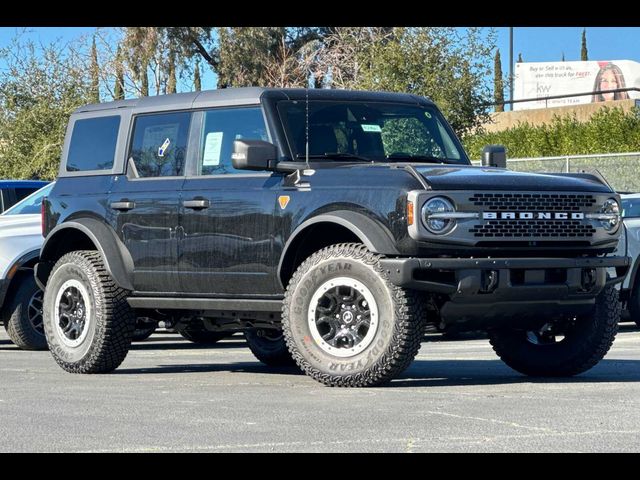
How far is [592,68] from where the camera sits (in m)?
75.8

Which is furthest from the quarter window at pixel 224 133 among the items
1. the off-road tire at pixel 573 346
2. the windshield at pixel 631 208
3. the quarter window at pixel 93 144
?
the windshield at pixel 631 208

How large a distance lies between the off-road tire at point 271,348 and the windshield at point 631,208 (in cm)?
661

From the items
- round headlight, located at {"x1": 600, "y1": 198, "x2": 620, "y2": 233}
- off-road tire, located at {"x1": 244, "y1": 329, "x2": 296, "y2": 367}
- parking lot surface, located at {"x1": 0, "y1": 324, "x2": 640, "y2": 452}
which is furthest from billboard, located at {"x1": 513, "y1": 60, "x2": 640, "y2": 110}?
round headlight, located at {"x1": 600, "y1": 198, "x2": 620, "y2": 233}

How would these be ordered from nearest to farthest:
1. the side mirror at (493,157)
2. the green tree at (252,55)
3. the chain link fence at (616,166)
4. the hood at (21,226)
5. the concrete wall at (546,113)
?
1. the side mirror at (493,157)
2. the hood at (21,226)
3. the chain link fence at (616,166)
4. the concrete wall at (546,113)
5. the green tree at (252,55)

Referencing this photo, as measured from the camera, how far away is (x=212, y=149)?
36.0 ft

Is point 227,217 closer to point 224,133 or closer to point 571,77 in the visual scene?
point 224,133

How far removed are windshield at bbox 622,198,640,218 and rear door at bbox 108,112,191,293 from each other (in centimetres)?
770

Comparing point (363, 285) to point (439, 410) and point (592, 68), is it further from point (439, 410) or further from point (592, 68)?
point (592, 68)

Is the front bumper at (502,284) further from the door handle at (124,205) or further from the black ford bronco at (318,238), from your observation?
the door handle at (124,205)

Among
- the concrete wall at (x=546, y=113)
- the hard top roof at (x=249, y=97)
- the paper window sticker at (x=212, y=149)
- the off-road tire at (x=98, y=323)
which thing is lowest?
the off-road tire at (x=98, y=323)

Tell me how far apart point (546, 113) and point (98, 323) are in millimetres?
35910

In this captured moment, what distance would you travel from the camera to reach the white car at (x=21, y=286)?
582 inches

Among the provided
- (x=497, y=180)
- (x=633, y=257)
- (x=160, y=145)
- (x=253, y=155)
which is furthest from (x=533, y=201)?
(x=633, y=257)
